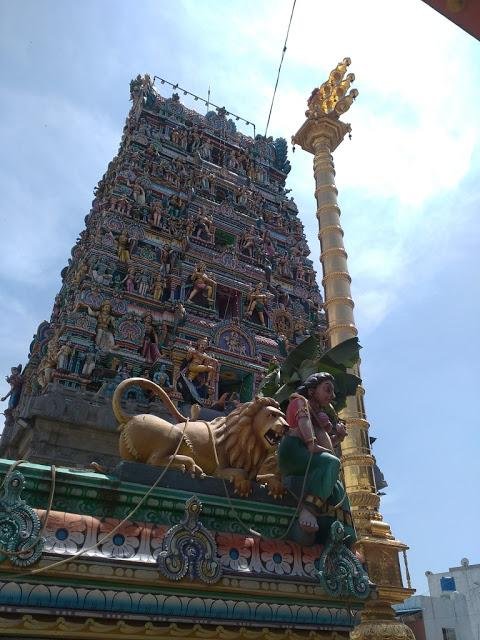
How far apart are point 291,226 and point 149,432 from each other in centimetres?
2220

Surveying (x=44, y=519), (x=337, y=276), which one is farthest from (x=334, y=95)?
(x=44, y=519)

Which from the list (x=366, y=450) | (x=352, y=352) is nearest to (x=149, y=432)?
(x=352, y=352)

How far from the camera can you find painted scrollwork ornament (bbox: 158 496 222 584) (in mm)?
4841

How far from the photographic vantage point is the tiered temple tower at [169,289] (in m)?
14.6

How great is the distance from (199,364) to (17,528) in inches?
501

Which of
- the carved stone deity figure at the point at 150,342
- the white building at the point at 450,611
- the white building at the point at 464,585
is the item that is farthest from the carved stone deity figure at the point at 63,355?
the white building at the point at 464,585

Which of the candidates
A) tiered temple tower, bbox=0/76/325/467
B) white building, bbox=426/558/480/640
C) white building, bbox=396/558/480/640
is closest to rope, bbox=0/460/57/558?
tiered temple tower, bbox=0/76/325/467

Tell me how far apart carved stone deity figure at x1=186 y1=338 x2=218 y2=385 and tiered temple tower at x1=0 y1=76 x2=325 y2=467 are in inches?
1.9

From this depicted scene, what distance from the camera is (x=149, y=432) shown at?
5895 millimetres

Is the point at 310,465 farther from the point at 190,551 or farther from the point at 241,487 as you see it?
the point at 190,551

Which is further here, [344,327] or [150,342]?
[150,342]

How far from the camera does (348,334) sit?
9938mm

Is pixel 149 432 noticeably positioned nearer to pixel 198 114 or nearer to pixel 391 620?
pixel 391 620

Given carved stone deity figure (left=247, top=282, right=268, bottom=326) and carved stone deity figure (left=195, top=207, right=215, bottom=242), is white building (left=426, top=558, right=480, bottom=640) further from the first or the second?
carved stone deity figure (left=195, top=207, right=215, bottom=242)
